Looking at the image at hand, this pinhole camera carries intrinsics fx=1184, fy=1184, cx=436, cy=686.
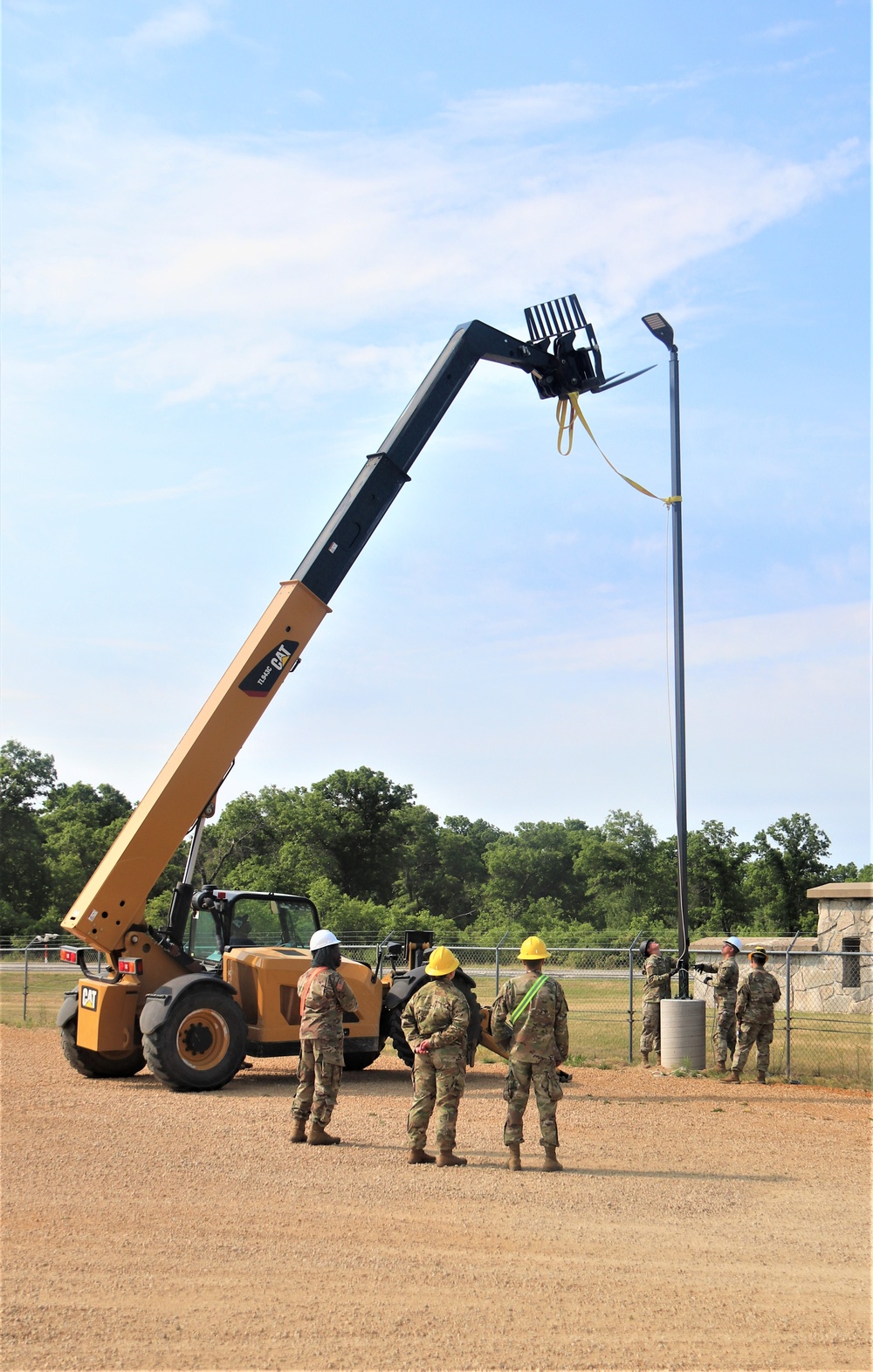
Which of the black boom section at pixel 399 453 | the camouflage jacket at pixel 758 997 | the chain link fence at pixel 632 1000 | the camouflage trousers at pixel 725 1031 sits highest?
the black boom section at pixel 399 453

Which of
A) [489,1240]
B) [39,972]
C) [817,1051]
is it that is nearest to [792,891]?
[39,972]

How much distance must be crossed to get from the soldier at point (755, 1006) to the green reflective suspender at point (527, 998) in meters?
5.72

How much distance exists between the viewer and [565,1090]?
1334 centimetres

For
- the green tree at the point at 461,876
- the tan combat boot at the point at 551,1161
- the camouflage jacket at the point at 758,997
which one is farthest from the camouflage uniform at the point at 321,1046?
the green tree at the point at 461,876

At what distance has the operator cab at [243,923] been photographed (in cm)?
1374

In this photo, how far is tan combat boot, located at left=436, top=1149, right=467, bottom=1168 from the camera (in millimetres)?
9078

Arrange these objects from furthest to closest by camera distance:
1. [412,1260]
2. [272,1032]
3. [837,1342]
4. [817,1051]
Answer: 1. [817,1051]
2. [272,1032]
3. [412,1260]
4. [837,1342]

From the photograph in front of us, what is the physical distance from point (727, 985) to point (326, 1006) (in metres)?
6.90

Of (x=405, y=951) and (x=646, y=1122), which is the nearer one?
(x=646, y=1122)

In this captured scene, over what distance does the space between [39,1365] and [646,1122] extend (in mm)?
7506

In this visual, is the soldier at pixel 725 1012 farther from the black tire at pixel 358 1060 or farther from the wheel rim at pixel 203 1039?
the wheel rim at pixel 203 1039

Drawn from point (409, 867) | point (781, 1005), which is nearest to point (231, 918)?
point (781, 1005)

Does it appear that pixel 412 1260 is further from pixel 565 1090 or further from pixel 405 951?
pixel 405 951

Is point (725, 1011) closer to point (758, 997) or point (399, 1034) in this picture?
point (758, 997)
